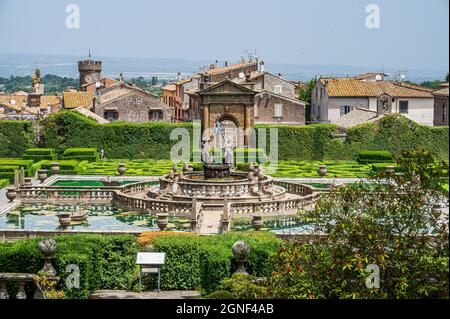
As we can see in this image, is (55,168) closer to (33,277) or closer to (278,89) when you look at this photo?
(278,89)

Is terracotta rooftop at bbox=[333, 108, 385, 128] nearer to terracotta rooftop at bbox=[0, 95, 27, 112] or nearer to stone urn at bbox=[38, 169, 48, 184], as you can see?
stone urn at bbox=[38, 169, 48, 184]

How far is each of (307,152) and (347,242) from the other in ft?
141

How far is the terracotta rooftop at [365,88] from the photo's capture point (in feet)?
220

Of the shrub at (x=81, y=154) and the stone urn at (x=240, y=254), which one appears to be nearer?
the stone urn at (x=240, y=254)

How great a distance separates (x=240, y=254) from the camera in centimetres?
2061

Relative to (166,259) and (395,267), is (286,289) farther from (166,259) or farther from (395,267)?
(166,259)

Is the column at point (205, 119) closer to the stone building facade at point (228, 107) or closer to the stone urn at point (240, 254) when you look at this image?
the stone building facade at point (228, 107)

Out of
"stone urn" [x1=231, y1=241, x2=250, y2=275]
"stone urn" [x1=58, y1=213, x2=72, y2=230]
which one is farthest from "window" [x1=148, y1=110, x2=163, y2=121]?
"stone urn" [x1=231, y1=241, x2=250, y2=275]

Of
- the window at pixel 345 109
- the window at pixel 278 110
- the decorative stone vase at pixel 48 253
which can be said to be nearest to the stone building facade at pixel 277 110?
the window at pixel 278 110

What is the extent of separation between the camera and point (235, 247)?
20.5 metres

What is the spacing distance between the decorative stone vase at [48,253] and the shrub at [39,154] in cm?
3478

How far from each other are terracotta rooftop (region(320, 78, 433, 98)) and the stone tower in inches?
1095

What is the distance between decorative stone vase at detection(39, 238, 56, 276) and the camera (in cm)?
2023
